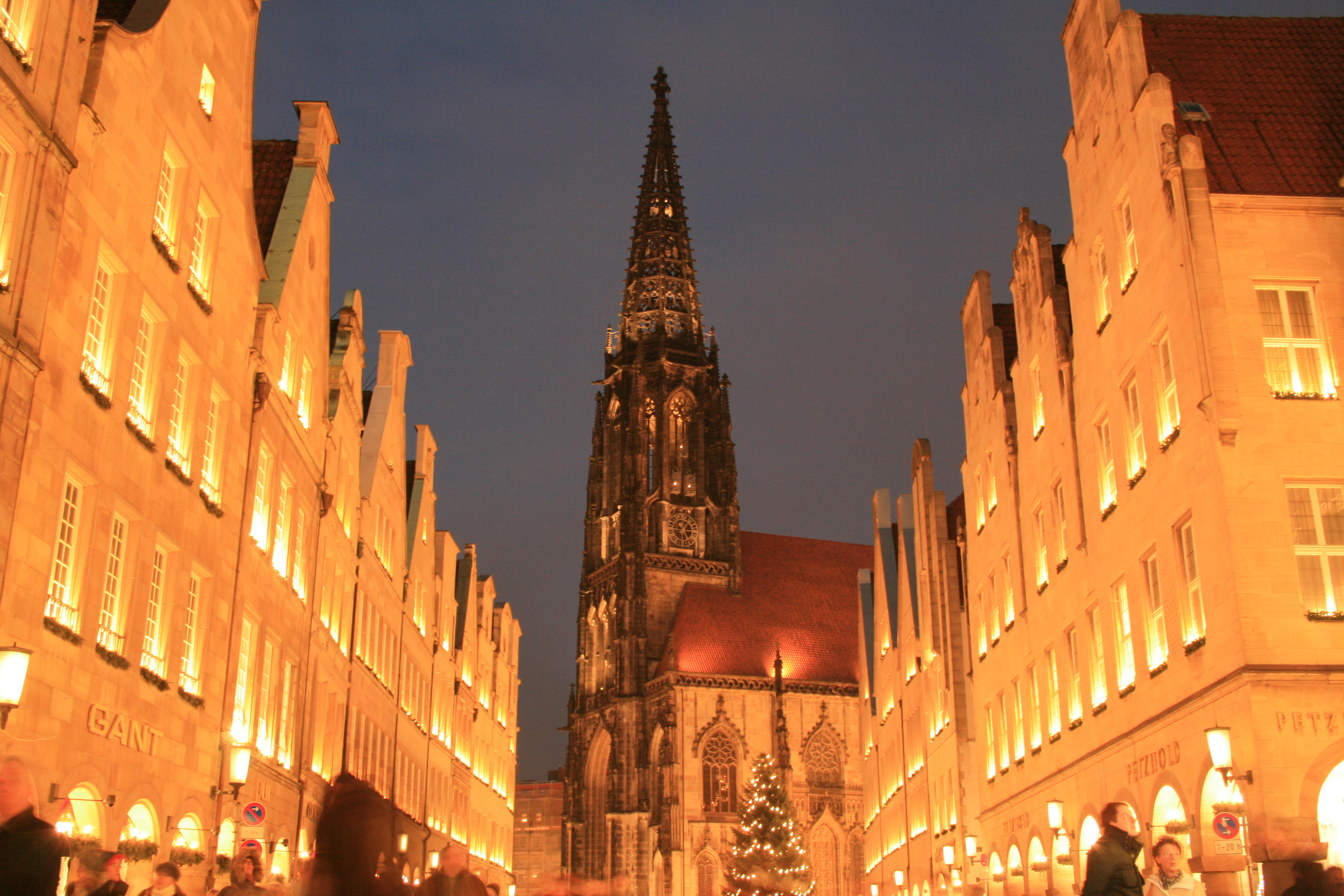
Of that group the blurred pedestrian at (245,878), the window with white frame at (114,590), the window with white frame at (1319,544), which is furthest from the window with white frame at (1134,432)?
the blurred pedestrian at (245,878)

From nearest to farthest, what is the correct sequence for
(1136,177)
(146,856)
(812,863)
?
1. (146,856)
2. (1136,177)
3. (812,863)

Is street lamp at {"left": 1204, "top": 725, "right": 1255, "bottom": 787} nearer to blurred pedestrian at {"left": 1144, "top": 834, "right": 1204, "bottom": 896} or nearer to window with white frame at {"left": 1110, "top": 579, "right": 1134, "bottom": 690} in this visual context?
window with white frame at {"left": 1110, "top": 579, "right": 1134, "bottom": 690}

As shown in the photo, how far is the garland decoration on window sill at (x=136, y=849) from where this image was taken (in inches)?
621

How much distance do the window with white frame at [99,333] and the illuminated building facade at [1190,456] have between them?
48.1 feet

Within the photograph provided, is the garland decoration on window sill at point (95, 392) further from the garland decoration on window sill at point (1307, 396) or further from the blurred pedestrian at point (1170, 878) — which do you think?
the garland decoration on window sill at point (1307, 396)

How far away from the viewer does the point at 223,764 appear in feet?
66.1

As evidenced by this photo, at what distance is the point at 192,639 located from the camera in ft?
63.7

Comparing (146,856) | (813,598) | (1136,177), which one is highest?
(813,598)

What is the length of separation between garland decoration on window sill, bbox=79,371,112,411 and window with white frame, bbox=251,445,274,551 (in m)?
6.97

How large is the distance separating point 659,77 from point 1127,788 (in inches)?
3913

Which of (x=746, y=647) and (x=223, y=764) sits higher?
(x=746, y=647)

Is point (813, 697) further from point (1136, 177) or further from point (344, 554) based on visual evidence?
point (1136, 177)

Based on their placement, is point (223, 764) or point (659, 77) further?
point (659, 77)

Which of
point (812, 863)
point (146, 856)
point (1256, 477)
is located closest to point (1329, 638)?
point (1256, 477)
